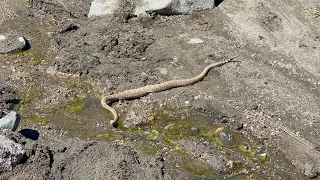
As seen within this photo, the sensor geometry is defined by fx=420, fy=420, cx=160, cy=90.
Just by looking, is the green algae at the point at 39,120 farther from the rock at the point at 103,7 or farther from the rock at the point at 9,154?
the rock at the point at 103,7

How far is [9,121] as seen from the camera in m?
7.71

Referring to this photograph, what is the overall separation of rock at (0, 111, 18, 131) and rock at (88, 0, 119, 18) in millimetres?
4460

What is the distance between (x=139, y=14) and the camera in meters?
11.4

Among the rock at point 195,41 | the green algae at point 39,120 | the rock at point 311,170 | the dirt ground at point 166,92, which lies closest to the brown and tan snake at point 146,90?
the dirt ground at point 166,92

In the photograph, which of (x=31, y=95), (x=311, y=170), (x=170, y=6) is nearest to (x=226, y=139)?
(x=311, y=170)

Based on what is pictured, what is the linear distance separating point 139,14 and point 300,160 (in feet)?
19.4

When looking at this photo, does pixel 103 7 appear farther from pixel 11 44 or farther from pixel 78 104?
pixel 78 104

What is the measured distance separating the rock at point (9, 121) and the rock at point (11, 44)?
2773mm

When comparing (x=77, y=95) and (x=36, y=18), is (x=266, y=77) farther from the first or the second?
(x=36, y=18)

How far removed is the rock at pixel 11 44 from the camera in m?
10.2

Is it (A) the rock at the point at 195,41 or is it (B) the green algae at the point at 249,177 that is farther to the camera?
(A) the rock at the point at 195,41

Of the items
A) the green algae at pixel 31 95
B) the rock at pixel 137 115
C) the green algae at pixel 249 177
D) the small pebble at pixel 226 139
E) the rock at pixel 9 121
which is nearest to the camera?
the green algae at pixel 249 177

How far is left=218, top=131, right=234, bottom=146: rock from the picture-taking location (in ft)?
25.9

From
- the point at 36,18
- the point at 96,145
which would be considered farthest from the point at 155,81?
the point at 36,18
